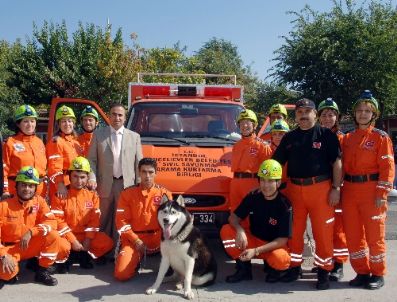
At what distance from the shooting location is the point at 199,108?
325 inches

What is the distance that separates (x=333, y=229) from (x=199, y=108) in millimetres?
3054

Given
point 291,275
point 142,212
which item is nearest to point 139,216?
point 142,212

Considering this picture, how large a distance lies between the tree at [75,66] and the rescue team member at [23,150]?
44.7 feet

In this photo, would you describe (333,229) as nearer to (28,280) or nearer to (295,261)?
(295,261)

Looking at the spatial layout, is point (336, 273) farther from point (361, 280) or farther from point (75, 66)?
point (75, 66)

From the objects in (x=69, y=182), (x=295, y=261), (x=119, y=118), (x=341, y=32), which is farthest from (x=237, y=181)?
(x=341, y=32)

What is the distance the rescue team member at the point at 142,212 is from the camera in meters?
6.26

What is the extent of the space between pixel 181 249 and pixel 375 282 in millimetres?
2116

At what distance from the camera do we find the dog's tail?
5.79 m

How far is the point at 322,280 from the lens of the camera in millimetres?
5809

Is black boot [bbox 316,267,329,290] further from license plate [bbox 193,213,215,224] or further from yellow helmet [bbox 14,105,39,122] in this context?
yellow helmet [bbox 14,105,39,122]

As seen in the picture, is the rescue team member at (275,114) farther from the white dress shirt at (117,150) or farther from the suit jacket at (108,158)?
the white dress shirt at (117,150)

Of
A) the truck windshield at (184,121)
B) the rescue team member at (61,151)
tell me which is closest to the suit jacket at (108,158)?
the rescue team member at (61,151)

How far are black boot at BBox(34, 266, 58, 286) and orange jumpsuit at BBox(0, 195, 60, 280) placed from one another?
85 millimetres
